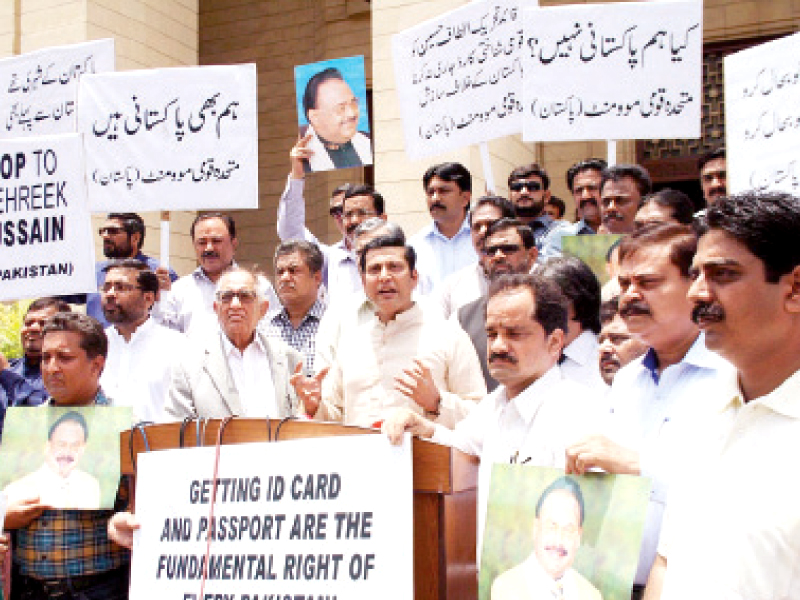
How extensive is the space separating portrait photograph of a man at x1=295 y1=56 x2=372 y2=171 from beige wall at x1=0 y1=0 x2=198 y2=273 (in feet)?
11.7

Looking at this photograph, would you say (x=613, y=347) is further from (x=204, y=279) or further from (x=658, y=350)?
(x=204, y=279)

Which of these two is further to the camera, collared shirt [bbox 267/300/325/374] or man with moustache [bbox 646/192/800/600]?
collared shirt [bbox 267/300/325/374]

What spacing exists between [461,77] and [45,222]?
9.23ft

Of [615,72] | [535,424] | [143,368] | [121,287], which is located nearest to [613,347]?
[535,424]

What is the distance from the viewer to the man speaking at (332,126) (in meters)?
7.05

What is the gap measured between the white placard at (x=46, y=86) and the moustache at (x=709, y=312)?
6.24 m

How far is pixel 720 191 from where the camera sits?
5910mm

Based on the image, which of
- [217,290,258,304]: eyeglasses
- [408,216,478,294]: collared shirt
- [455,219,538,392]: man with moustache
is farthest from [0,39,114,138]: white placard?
[455,219,538,392]: man with moustache

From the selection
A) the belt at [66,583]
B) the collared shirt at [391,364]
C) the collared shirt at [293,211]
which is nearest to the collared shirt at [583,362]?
the collared shirt at [391,364]

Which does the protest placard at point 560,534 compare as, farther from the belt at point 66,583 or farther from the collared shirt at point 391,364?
the belt at point 66,583

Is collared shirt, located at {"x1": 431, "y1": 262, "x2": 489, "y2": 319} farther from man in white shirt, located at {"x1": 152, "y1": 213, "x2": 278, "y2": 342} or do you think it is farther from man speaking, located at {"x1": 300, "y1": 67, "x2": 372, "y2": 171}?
man speaking, located at {"x1": 300, "y1": 67, "x2": 372, "y2": 171}

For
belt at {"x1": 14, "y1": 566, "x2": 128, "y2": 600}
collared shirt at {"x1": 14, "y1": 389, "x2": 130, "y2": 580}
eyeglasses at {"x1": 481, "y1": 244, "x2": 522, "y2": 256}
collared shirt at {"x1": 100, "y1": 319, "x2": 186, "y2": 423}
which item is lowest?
belt at {"x1": 14, "y1": 566, "x2": 128, "y2": 600}

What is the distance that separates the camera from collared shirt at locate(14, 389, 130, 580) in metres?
3.65

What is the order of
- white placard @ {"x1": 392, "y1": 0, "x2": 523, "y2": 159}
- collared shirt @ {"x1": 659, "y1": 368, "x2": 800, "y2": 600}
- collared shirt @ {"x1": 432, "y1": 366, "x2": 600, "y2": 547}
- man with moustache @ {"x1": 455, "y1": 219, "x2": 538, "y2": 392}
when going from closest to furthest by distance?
collared shirt @ {"x1": 659, "y1": 368, "x2": 800, "y2": 600} < collared shirt @ {"x1": 432, "y1": 366, "x2": 600, "y2": 547} < man with moustache @ {"x1": 455, "y1": 219, "x2": 538, "y2": 392} < white placard @ {"x1": 392, "y1": 0, "x2": 523, "y2": 159}
